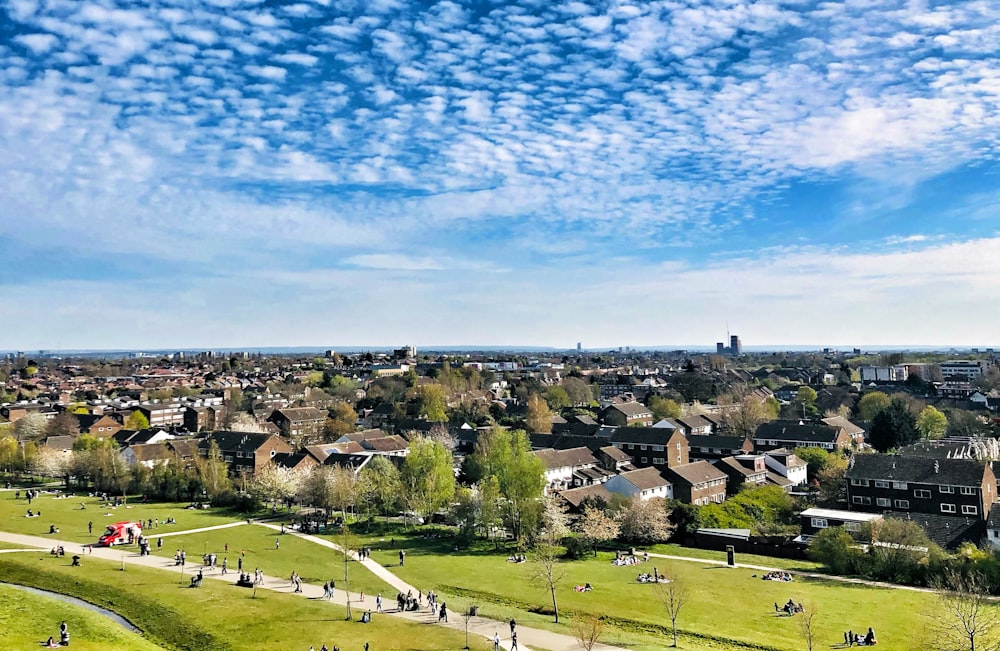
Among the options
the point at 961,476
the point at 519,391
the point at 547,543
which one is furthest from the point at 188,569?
the point at 519,391

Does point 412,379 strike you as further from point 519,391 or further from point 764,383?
point 764,383

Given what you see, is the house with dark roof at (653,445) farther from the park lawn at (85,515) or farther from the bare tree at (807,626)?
the bare tree at (807,626)

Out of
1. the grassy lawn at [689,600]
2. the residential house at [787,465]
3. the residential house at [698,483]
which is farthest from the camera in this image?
the residential house at [787,465]

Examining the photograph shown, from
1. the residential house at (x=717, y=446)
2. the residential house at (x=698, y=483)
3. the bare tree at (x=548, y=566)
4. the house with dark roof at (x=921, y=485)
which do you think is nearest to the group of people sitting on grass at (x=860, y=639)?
the bare tree at (x=548, y=566)

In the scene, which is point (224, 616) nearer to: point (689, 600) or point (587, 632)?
point (587, 632)

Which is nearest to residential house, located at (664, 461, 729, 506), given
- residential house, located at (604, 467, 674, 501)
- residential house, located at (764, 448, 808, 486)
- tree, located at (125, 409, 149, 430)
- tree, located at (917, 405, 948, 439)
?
residential house, located at (604, 467, 674, 501)

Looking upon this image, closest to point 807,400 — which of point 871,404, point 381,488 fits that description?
point 871,404
